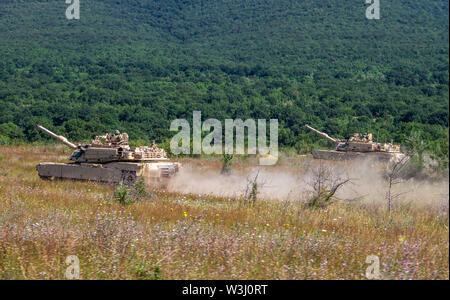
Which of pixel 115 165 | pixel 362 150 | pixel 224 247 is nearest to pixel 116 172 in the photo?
pixel 115 165

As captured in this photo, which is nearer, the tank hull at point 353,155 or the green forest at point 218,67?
the tank hull at point 353,155

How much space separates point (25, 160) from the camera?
99.2 feet

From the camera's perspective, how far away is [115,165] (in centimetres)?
1988

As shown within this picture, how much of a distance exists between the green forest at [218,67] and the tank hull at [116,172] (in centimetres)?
2289

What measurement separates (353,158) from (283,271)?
70.0ft

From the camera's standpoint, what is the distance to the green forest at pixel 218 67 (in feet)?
168

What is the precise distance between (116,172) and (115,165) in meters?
0.32

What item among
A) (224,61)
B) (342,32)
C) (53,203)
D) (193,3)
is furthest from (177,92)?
(53,203)

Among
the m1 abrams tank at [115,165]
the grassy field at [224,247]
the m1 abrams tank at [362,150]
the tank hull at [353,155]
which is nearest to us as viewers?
the grassy field at [224,247]

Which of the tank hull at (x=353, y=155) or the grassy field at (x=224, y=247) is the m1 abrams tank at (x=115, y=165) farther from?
the tank hull at (x=353, y=155)

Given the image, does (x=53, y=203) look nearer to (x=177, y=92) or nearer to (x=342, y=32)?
(x=177, y=92)

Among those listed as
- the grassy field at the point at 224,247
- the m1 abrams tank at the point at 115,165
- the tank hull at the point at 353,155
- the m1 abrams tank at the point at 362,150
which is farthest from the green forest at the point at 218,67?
the grassy field at the point at 224,247

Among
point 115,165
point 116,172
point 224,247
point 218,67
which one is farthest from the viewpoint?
point 218,67

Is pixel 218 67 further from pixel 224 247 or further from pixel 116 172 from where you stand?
pixel 224 247
